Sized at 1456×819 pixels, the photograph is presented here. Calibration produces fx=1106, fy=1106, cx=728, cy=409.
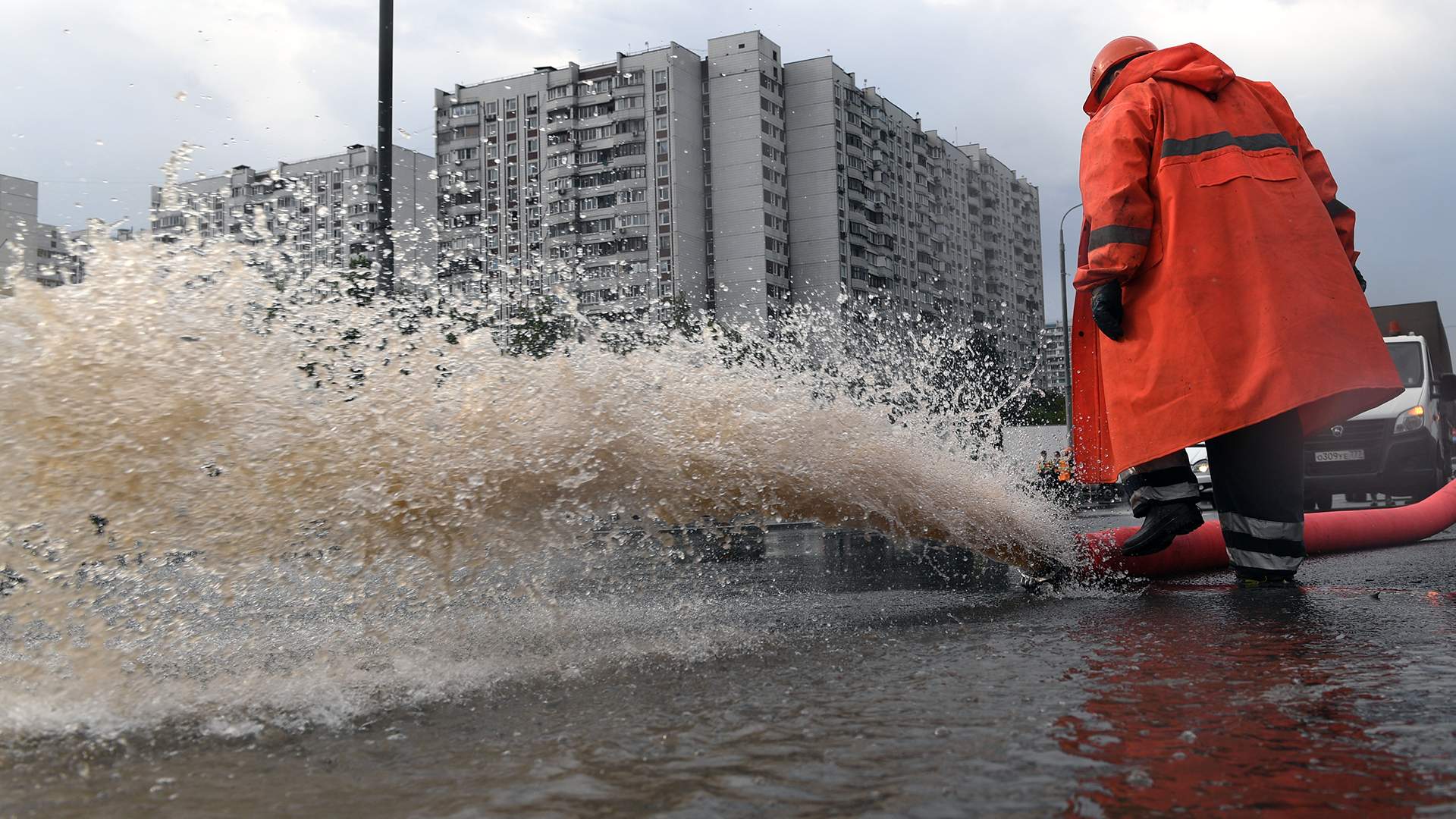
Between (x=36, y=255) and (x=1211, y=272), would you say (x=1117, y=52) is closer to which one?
(x=1211, y=272)

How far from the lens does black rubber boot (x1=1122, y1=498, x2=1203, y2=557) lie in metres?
4.07

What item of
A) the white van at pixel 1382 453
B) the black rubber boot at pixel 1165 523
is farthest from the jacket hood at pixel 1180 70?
the white van at pixel 1382 453

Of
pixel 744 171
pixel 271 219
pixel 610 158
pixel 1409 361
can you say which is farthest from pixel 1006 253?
pixel 271 219

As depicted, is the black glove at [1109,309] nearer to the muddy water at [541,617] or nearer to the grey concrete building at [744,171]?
the muddy water at [541,617]

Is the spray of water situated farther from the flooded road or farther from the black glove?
the black glove

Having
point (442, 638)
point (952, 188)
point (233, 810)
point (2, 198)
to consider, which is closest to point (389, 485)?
point (442, 638)

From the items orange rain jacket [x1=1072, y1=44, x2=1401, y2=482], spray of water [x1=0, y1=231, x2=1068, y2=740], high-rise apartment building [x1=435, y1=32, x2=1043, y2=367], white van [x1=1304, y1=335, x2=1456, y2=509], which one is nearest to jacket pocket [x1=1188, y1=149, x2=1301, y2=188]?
orange rain jacket [x1=1072, y1=44, x2=1401, y2=482]

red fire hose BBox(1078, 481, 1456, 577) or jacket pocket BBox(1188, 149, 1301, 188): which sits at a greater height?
Result: jacket pocket BBox(1188, 149, 1301, 188)

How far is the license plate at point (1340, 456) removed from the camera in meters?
11.6

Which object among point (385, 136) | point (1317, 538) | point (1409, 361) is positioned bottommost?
point (1317, 538)

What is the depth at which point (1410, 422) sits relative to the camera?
1162 cm

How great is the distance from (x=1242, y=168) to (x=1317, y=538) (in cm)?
259

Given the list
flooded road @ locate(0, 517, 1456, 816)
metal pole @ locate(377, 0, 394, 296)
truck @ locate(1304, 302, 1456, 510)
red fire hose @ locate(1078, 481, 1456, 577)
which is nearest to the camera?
flooded road @ locate(0, 517, 1456, 816)

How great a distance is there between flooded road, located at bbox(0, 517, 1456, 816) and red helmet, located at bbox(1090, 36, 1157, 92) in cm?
247
